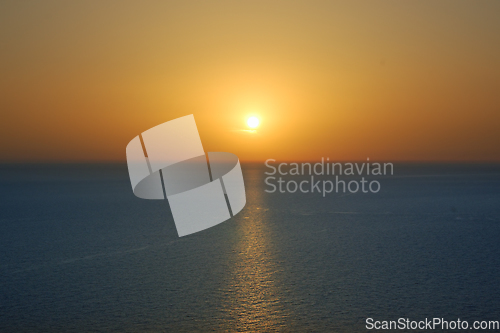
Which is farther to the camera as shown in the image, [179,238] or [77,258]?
[179,238]

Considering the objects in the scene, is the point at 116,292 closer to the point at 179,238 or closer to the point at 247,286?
the point at 247,286

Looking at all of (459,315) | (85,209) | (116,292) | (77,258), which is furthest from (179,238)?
(85,209)

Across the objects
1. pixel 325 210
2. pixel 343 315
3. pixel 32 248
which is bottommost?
pixel 325 210

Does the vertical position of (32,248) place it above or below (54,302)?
below

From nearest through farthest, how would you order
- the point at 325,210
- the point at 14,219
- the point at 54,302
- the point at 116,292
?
the point at 54,302
the point at 116,292
the point at 14,219
the point at 325,210

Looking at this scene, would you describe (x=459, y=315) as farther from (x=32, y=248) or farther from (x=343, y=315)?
(x=32, y=248)

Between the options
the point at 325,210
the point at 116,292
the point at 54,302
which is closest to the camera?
the point at 54,302
